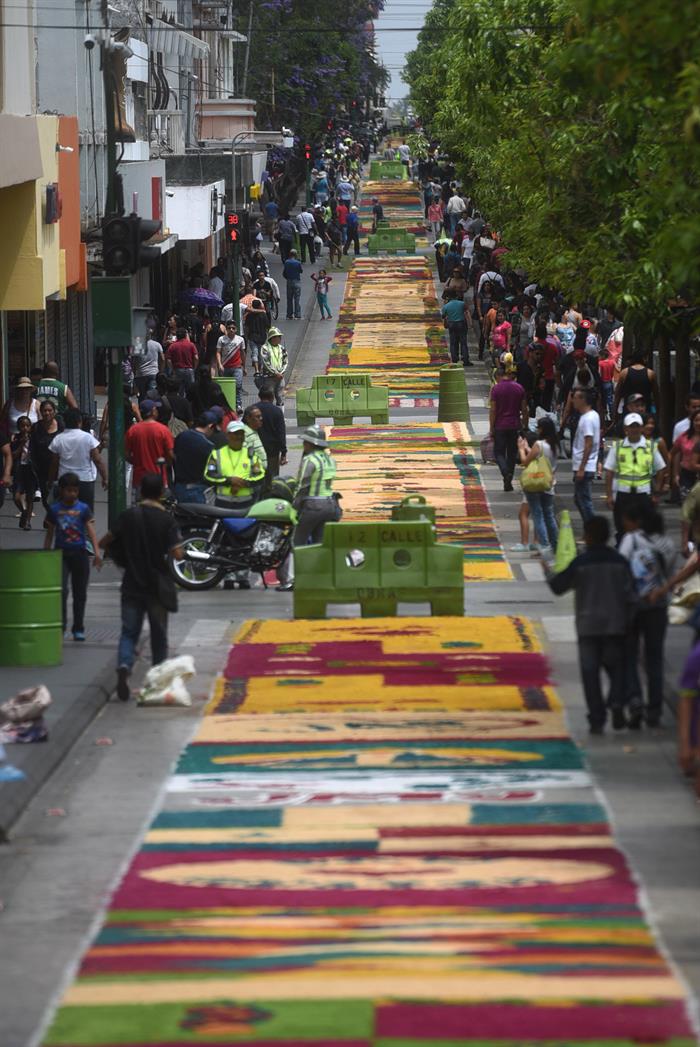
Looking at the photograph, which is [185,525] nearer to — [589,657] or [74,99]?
[589,657]

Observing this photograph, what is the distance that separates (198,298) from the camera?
155ft

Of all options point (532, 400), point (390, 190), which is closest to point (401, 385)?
point (532, 400)

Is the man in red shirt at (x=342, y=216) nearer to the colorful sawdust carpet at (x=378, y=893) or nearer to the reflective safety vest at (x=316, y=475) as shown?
the reflective safety vest at (x=316, y=475)

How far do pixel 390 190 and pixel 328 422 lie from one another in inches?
2999

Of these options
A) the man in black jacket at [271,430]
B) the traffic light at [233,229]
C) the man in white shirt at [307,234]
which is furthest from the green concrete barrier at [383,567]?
the man in white shirt at [307,234]

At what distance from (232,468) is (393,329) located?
33.5 meters

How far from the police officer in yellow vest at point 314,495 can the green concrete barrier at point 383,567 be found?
1.60m

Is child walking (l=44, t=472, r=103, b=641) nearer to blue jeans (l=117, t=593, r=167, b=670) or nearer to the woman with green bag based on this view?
blue jeans (l=117, t=593, r=167, b=670)

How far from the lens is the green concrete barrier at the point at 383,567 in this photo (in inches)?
768

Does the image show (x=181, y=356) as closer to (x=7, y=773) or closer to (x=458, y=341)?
(x=458, y=341)

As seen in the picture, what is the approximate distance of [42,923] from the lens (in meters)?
10.2

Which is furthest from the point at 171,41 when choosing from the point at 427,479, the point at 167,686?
the point at 167,686

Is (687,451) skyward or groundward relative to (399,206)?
skyward

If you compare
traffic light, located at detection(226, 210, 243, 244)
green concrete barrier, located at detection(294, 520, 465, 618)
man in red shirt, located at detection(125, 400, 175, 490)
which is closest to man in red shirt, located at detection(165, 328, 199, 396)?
traffic light, located at detection(226, 210, 243, 244)
